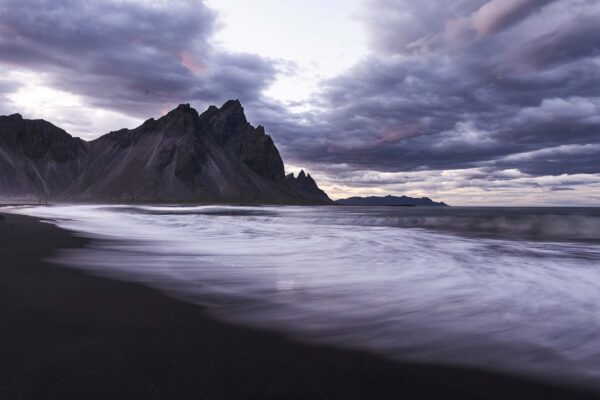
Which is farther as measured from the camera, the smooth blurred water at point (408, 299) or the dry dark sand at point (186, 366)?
the smooth blurred water at point (408, 299)

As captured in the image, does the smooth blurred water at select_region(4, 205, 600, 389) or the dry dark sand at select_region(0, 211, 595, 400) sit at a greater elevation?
the dry dark sand at select_region(0, 211, 595, 400)

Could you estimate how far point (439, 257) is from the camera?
1698 centimetres

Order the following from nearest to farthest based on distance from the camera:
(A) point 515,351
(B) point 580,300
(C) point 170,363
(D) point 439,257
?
(C) point 170,363, (A) point 515,351, (B) point 580,300, (D) point 439,257

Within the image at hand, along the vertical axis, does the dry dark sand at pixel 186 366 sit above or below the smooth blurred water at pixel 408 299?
above

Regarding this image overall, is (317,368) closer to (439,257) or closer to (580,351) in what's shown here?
(580,351)

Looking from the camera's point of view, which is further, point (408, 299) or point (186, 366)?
point (408, 299)

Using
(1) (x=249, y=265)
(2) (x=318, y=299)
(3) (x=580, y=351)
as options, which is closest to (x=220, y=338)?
(2) (x=318, y=299)

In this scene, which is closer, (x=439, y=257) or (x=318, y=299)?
(x=318, y=299)

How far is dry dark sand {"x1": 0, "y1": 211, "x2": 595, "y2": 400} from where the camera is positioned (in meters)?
3.90

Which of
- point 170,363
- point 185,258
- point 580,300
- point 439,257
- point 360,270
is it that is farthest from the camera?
point 439,257

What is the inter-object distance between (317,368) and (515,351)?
289cm

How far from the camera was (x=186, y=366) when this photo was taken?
441cm

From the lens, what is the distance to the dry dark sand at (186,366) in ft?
12.8

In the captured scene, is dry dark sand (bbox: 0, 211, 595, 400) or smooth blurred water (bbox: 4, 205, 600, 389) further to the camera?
smooth blurred water (bbox: 4, 205, 600, 389)
